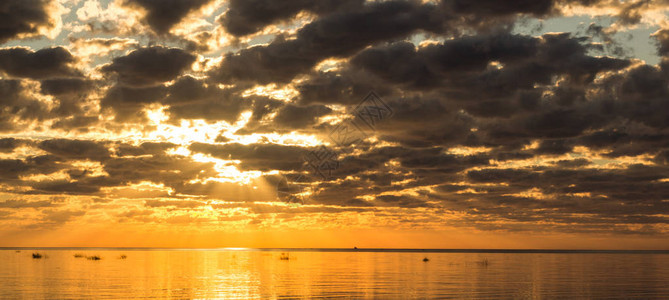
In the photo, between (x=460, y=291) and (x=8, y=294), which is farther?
(x=460, y=291)

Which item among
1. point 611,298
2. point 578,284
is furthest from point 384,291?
point 578,284

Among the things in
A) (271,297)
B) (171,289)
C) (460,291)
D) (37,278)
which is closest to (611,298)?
(460,291)

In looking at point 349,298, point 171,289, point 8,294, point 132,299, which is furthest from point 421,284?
point 8,294

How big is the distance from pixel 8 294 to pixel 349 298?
1069 inches

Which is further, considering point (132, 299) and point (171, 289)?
point (171, 289)

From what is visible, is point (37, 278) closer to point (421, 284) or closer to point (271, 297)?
point (271, 297)

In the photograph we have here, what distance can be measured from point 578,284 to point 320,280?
26.8 meters

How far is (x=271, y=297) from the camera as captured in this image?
48.3 metres

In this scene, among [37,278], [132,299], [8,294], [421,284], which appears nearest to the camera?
[132,299]

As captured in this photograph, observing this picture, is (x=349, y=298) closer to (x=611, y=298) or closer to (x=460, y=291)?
(x=460, y=291)

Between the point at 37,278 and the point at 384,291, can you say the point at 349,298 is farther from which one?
the point at 37,278

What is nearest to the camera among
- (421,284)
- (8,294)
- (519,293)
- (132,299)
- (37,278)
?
(132,299)

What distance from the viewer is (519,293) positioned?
174ft

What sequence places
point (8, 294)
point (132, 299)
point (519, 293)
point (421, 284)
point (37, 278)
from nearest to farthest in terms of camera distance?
point (132, 299) < point (8, 294) < point (519, 293) < point (421, 284) < point (37, 278)
